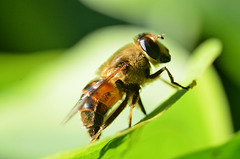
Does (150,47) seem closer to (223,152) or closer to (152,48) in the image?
(152,48)

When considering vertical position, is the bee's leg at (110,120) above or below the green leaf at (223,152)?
above

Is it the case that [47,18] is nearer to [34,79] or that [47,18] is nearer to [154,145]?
[34,79]

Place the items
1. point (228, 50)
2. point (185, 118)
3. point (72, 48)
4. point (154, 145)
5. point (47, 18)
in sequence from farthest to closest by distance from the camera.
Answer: point (47, 18) → point (72, 48) → point (228, 50) → point (185, 118) → point (154, 145)

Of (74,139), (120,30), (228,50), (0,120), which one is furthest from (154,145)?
(120,30)

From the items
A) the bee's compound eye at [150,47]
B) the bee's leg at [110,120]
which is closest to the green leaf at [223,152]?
the bee's leg at [110,120]

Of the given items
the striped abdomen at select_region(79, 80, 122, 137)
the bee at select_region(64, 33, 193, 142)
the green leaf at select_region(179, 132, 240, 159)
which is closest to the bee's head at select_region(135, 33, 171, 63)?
the bee at select_region(64, 33, 193, 142)

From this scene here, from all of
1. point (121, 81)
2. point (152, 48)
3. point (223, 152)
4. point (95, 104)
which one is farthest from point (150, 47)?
Result: point (223, 152)

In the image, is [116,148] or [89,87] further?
[89,87]

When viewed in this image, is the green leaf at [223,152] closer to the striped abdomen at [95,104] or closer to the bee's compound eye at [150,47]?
the striped abdomen at [95,104]
